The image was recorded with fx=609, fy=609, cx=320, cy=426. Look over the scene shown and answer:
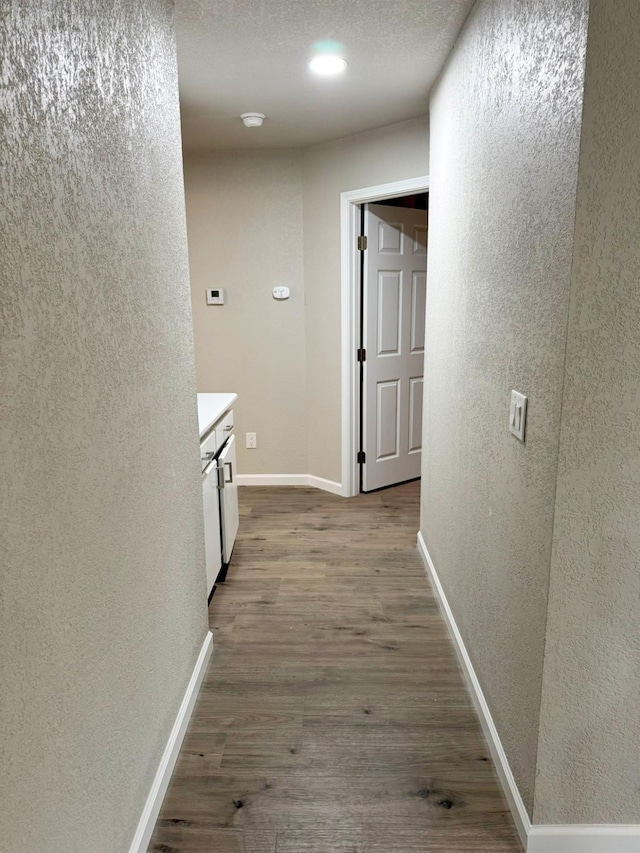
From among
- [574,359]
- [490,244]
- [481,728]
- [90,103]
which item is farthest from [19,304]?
[481,728]

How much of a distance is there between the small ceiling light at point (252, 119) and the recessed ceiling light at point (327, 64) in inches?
27.2

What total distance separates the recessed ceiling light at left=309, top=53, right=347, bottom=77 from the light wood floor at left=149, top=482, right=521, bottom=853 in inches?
92.7

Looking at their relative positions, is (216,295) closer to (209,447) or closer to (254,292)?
(254,292)

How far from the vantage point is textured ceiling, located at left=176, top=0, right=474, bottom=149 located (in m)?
2.12

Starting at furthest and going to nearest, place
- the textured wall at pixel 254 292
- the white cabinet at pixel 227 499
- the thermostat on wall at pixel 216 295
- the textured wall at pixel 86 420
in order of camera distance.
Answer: the thermostat on wall at pixel 216 295 → the textured wall at pixel 254 292 → the white cabinet at pixel 227 499 → the textured wall at pixel 86 420

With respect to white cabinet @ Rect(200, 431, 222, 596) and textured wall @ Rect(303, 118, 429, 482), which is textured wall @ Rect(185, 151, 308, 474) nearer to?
textured wall @ Rect(303, 118, 429, 482)

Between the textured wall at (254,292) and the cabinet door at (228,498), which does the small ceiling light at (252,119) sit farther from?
the cabinet door at (228,498)

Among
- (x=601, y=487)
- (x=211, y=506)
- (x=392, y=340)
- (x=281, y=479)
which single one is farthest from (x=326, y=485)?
(x=601, y=487)

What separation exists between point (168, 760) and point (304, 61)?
2.66m

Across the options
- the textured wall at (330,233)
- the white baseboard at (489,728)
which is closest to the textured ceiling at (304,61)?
the textured wall at (330,233)

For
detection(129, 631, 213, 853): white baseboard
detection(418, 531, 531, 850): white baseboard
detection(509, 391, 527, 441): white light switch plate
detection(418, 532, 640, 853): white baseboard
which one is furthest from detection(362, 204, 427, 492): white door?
detection(418, 532, 640, 853): white baseboard

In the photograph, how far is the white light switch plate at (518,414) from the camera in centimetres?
153

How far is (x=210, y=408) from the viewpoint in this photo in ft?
9.55

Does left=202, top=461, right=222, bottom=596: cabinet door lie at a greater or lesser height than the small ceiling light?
lesser
